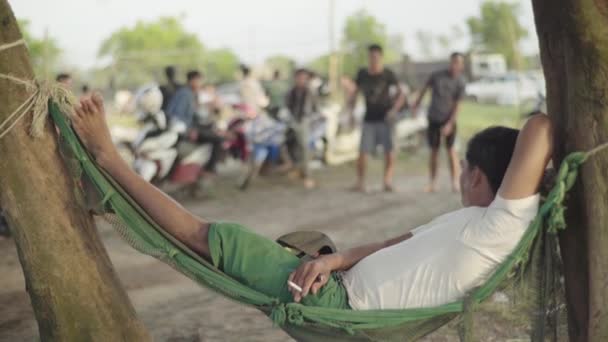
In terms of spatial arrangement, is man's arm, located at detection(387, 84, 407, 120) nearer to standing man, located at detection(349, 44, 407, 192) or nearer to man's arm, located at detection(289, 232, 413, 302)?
standing man, located at detection(349, 44, 407, 192)

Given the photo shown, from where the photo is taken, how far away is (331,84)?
1543cm

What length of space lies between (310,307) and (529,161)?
82cm

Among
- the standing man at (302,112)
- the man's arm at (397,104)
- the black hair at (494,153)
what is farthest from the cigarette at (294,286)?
the standing man at (302,112)

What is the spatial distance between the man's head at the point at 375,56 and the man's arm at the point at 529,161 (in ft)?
20.2

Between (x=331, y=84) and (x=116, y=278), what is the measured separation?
1288 cm

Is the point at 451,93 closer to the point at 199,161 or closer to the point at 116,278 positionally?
the point at 199,161

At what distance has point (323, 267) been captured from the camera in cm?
259

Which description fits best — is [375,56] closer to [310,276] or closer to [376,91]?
[376,91]

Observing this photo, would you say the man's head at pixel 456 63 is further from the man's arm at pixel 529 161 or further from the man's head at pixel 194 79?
the man's arm at pixel 529 161

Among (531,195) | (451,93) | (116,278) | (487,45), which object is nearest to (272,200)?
(451,93)

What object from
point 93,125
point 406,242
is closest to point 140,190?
point 93,125

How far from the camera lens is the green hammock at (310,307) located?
2336 mm

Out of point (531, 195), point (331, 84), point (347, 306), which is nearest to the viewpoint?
point (531, 195)

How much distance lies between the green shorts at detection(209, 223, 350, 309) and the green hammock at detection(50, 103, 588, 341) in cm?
6
